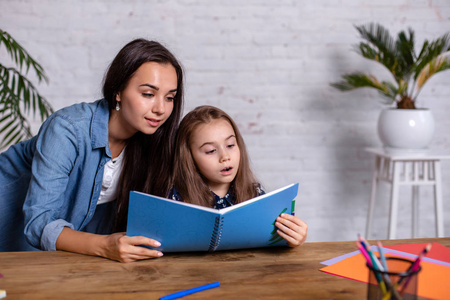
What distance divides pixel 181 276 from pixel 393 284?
43cm

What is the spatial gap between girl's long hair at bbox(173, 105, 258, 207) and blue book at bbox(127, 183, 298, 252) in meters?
0.42

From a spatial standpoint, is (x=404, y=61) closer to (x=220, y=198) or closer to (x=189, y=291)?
(x=220, y=198)

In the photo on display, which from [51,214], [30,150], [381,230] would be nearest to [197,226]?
[51,214]

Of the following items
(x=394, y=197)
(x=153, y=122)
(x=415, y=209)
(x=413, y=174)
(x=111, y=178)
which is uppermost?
(x=153, y=122)

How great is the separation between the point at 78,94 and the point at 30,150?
1045 millimetres

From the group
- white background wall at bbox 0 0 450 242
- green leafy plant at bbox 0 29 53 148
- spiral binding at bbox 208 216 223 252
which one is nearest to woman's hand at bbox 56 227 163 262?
spiral binding at bbox 208 216 223 252

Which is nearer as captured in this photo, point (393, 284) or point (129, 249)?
point (393, 284)

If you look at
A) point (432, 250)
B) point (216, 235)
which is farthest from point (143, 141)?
point (432, 250)

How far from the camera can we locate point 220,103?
2.66 m

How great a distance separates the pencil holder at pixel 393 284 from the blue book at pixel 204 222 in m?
0.36

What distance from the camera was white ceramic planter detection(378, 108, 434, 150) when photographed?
7.44 feet

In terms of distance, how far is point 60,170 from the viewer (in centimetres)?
130

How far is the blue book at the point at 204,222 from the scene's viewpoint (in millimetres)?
960

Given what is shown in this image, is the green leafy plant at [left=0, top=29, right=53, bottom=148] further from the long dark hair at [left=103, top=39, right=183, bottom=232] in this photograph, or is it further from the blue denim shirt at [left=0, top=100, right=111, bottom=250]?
the long dark hair at [left=103, top=39, right=183, bottom=232]
